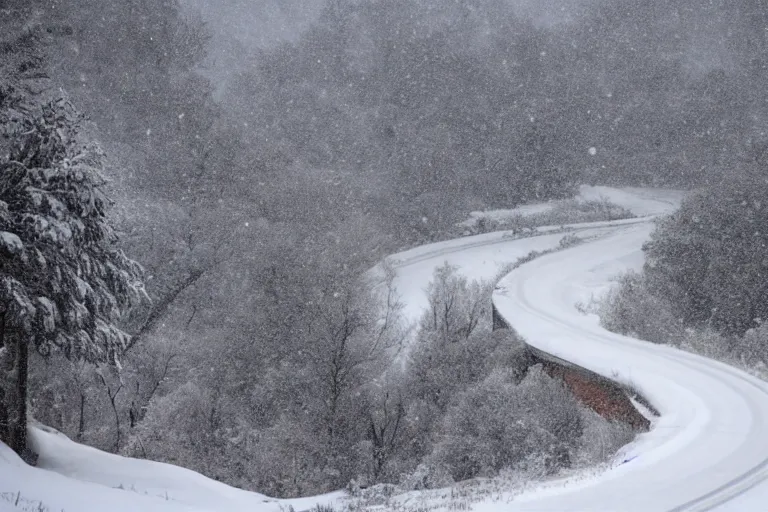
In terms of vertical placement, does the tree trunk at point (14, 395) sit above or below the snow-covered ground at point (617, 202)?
above

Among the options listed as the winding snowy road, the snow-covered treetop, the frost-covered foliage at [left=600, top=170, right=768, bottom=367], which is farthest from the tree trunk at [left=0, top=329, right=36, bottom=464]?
the frost-covered foliage at [left=600, top=170, right=768, bottom=367]

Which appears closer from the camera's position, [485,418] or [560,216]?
[485,418]

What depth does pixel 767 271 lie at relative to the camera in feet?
88.1

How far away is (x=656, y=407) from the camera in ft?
45.0

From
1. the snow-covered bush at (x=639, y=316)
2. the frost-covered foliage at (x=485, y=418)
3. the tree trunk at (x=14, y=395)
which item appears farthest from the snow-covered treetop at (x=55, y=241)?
the snow-covered bush at (x=639, y=316)

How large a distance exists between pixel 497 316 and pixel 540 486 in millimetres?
14167

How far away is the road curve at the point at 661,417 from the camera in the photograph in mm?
8633

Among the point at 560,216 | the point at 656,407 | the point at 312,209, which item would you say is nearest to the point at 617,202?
the point at 560,216

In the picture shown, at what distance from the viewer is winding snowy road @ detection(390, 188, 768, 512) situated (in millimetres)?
8633

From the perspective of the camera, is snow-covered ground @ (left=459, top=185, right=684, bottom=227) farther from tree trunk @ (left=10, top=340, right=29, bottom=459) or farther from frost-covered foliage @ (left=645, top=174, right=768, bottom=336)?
tree trunk @ (left=10, top=340, right=29, bottom=459)

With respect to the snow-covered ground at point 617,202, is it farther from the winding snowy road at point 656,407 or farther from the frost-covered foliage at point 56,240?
A: the frost-covered foliage at point 56,240

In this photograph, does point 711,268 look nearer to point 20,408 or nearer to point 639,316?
point 639,316

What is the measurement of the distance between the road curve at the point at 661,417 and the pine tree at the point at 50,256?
25.8 feet

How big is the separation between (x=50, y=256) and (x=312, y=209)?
22.7 meters
